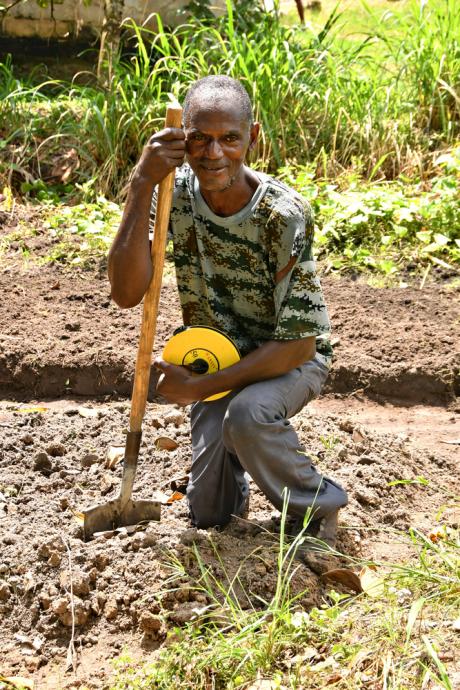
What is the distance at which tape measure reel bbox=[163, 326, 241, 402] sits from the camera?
3.38 m

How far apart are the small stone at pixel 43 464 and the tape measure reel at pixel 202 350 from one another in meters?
0.90

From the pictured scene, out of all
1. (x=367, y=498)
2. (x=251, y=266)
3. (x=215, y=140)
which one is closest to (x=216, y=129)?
(x=215, y=140)

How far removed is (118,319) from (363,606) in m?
2.99

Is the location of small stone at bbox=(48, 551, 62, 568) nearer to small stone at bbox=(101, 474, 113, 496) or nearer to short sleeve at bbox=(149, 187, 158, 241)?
small stone at bbox=(101, 474, 113, 496)

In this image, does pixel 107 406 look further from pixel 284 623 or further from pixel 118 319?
pixel 284 623

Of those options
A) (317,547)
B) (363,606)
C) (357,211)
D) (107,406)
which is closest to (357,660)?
(363,606)

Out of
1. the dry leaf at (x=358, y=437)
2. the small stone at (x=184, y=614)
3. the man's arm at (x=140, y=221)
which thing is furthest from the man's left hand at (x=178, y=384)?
the dry leaf at (x=358, y=437)

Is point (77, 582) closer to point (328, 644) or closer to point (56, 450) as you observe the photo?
point (328, 644)

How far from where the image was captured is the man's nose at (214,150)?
3.15 meters

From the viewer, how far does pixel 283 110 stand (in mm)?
7117

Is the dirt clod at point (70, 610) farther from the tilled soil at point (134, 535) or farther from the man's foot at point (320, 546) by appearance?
the man's foot at point (320, 546)

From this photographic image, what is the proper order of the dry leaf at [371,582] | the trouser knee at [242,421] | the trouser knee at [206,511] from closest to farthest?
the dry leaf at [371,582]
the trouser knee at [242,421]
the trouser knee at [206,511]

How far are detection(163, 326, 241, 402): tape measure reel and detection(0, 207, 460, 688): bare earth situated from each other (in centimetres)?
56

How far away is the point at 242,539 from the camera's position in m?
3.48
